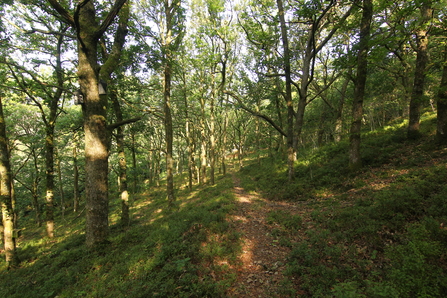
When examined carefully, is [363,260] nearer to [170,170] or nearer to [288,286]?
[288,286]

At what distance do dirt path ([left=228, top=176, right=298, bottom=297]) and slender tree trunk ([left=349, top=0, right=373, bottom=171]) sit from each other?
458 cm

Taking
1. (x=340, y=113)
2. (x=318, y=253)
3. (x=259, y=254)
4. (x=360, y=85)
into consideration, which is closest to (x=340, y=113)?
(x=340, y=113)

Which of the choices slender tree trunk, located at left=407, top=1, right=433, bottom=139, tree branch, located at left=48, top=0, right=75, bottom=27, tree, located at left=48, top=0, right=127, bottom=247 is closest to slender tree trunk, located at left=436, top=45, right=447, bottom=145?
slender tree trunk, located at left=407, top=1, right=433, bottom=139

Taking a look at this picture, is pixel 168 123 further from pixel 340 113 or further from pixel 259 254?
pixel 340 113

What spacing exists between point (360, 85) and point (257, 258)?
888 cm

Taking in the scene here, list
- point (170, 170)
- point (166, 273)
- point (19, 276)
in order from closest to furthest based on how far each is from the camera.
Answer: point (166, 273), point (19, 276), point (170, 170)

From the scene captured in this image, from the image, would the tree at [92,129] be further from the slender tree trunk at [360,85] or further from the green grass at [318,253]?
the slender tree trunk at [360,85]

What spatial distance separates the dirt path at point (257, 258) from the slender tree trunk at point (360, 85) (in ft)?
15.0

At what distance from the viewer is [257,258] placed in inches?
201

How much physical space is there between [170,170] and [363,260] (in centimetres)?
1012

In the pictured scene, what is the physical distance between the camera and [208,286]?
3.83 metres

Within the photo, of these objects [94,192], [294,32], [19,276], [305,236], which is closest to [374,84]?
[294,32]

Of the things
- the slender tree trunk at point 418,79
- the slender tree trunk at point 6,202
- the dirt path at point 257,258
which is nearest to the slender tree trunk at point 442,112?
the slender tree trunk at point 418,79

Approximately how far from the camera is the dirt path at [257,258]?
157 inches
